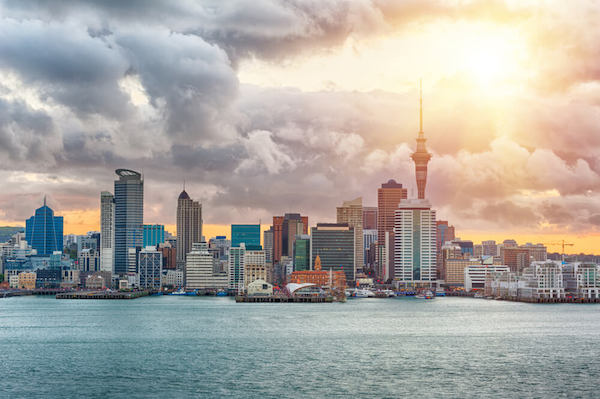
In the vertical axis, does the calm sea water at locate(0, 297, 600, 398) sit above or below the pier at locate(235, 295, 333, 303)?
below

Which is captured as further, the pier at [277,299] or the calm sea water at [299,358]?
the pier at [277,299]

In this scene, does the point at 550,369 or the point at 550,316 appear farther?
the point at 550,316

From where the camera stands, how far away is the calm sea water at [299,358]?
193 feet

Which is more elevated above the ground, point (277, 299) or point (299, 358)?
point (277, 299)

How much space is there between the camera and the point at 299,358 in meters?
73.2

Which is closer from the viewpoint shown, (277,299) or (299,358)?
(299,358)

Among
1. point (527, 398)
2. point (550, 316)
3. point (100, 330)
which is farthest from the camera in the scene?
point (550, 316)

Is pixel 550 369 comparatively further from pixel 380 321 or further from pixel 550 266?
pixel 550 266

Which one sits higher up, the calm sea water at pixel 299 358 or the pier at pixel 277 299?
the pier at pixel 277 299

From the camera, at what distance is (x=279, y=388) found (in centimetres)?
5862

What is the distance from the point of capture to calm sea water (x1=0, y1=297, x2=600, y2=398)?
58.9m

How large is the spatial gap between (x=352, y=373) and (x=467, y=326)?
153 feet

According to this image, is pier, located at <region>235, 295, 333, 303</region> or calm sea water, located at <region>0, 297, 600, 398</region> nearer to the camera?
calm sea water, located at <region>0, 297, 600, 398</region>

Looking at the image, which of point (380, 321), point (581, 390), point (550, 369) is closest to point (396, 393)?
point (581, 390)
